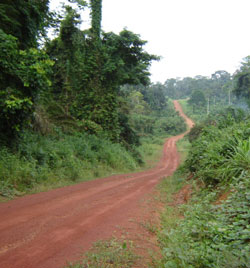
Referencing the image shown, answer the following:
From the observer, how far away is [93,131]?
19406 millimetres

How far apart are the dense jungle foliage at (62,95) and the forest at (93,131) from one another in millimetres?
49

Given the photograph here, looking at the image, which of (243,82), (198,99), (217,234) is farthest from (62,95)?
(198,99)

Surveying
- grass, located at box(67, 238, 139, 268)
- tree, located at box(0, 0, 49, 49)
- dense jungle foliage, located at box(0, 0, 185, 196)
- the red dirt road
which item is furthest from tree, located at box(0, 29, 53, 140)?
grass, located at box(67, 238, 139, 268)

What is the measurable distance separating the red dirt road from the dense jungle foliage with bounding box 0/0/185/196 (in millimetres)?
1988

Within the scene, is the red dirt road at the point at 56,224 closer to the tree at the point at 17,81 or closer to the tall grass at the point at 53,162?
the tall grass at the point at 53,162

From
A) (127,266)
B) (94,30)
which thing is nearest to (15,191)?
(127,266)

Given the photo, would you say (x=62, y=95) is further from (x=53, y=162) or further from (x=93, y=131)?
(x=53, y=162)

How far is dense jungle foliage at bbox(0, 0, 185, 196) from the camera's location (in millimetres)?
8750

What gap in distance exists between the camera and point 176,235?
3.62m

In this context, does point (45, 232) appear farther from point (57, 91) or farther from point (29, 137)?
point (57, 91)

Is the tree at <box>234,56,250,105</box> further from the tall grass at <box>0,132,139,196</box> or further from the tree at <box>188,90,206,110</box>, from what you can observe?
the tree at <box>188,90,206,110</box>

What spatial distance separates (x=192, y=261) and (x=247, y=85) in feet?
122

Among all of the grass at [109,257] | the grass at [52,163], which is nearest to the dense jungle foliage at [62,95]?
the grass at [52,163]

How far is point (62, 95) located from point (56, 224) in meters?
17.6
